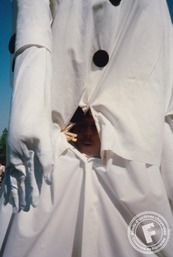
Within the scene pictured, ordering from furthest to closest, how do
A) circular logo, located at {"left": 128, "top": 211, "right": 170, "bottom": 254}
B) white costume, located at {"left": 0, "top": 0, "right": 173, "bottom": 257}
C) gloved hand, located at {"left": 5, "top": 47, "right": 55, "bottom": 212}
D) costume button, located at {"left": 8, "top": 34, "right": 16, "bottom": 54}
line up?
costume button, located at {"left": 8, "top": 34, "right": 16, "bottom": 54}
circular logo, located at {"left": 128, "top": 211, "right": 170, "bottom": 254}
white costume, located at {"left": 0, "top": 0, "right": 173, "bottom": 257}
gloved hand, located at {"left": 5, "top": 47, "right": 55, "bottom": 212}

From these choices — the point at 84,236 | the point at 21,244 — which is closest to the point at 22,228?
the point at 21,244

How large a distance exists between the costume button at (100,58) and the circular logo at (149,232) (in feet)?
2.16

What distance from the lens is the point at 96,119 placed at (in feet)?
4.01

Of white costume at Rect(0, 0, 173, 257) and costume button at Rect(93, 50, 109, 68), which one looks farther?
costume button at Rect(93, 50, 109, 68)

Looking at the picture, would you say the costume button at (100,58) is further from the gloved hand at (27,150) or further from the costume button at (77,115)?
the gloved hand at (27,150)

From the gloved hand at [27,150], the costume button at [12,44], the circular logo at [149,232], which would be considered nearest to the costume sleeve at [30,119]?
the gloved hand at [27,150]

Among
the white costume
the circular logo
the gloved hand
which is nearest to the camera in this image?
the gloved hand

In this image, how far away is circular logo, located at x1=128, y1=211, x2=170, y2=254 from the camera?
1.10 metres

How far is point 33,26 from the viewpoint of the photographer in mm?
1035

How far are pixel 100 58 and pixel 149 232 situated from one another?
76 cm

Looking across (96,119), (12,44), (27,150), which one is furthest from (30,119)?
(12,44)

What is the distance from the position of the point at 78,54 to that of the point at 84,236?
737mm

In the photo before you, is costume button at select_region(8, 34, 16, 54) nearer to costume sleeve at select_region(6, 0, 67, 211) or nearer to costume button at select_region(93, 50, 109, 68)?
costume sleeve at select_region(6, 0, 67, 211)

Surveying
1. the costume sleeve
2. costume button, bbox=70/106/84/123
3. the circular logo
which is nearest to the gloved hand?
the costume sleeve
